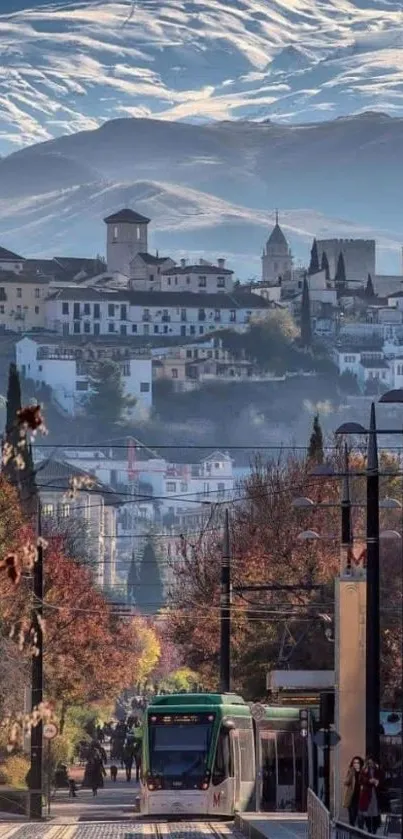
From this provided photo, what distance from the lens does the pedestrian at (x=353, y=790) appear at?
127 ft

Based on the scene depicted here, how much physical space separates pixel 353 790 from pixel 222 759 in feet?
48.4

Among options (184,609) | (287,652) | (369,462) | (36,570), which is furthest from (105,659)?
(369,462)

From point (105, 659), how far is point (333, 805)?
162 ft

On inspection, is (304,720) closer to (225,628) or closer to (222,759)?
(222,759)

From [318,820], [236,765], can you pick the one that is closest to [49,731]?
[236,765]

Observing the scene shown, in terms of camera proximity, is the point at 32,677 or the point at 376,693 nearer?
the point at 376,693

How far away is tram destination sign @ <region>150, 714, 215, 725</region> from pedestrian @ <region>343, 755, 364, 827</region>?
44.0ft

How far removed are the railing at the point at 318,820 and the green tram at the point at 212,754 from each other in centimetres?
1345

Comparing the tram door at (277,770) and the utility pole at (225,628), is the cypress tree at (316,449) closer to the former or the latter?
the utility pole at (225,628)

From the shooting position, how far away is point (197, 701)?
5441 cm

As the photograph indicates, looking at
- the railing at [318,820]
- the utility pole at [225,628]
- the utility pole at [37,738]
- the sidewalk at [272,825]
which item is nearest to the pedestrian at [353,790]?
the railing at [318,820]

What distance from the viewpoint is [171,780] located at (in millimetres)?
53562

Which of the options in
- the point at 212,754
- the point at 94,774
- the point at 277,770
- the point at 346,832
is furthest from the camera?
the point at 94,774

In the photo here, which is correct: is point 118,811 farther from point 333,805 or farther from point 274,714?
point 333,805
